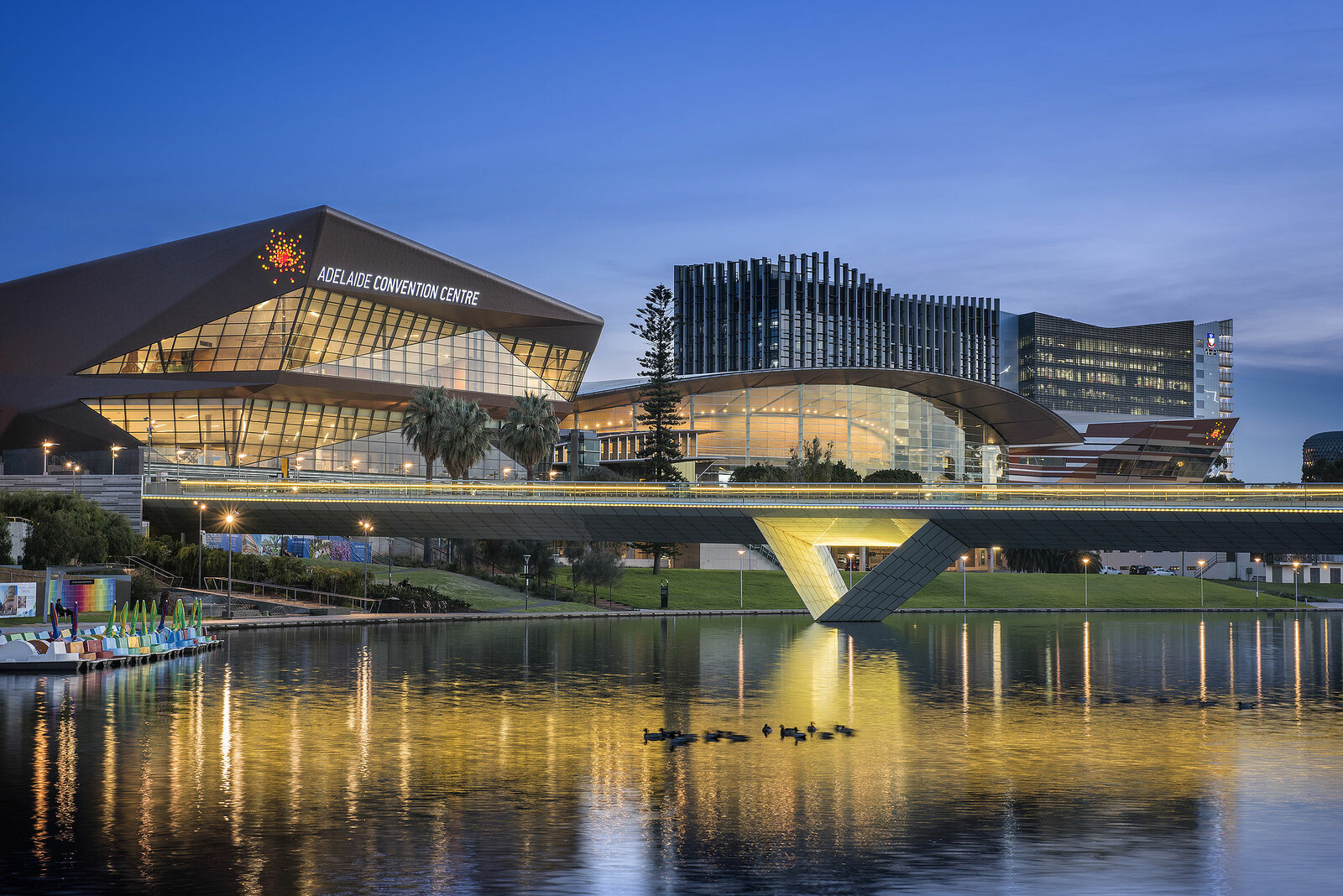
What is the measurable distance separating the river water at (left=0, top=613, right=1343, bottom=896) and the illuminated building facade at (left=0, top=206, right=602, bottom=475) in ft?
195

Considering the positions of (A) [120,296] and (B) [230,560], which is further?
(A) [120,296]

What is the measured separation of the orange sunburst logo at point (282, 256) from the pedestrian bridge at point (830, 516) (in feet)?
76.6

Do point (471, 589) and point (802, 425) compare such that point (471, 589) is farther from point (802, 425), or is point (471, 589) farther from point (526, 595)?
point (802, 425)

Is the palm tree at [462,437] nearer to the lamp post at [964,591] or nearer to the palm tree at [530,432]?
the palm tree at [530,432]

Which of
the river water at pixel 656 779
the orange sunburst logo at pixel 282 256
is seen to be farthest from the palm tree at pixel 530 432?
the river water at pixel 656 779

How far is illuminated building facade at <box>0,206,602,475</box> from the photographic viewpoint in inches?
3930

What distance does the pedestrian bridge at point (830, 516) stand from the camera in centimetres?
6338

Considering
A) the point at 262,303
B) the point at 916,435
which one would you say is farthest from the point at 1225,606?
the point at 262,303

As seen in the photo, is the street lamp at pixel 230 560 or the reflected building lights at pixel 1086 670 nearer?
the reflected building lights at pixel 1086 670

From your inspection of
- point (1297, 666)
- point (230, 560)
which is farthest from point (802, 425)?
point (1297, 666)

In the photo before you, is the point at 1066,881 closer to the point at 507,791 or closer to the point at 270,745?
the point at 507,791

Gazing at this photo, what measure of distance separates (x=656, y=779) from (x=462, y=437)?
247 ft

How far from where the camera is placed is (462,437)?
3812 inches

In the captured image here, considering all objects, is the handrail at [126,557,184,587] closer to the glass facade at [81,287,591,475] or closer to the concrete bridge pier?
the glass facade at [81,287,591,475]
